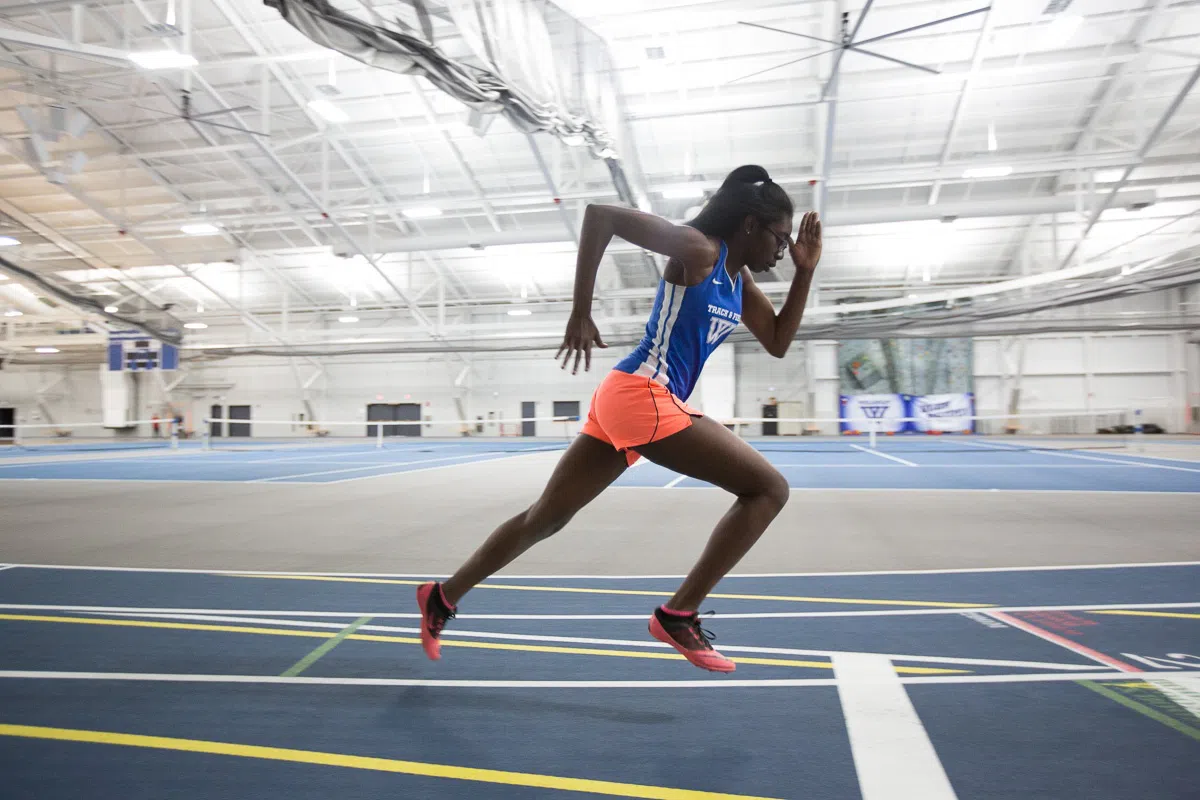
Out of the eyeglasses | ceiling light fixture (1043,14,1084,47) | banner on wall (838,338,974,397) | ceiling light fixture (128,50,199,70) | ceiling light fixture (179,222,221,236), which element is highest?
ceiling light fixture (1043,14,1084,47)

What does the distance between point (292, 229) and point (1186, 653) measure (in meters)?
30.7

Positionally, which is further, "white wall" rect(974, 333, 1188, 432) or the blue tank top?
"white wall" rect(974, 333, 1188, 432)

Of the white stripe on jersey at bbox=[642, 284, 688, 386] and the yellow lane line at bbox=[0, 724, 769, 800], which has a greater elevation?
the white stripe on jersey at bbox=[642, 284, 688, 386]

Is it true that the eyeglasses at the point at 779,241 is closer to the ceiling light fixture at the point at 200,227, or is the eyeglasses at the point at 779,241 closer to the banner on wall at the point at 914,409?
the ceiling light fixture at the point at 200,227

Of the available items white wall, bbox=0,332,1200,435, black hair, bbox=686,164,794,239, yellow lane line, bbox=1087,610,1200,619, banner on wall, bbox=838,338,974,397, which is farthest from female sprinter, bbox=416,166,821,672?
banner on wall, bbox=838,338,974,397

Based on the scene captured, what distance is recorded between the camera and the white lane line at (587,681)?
2.35m

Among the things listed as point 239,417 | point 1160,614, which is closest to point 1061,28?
point 1160,614

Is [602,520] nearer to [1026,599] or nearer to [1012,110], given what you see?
[1026,599]

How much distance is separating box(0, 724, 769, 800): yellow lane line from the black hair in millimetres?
1606

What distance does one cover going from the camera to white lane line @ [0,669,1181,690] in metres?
2.35

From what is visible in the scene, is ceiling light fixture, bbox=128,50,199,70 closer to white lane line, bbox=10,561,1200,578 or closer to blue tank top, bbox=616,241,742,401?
white lane line, bbox=10,561,1200,578

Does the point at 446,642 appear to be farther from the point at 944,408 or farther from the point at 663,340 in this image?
the point at 944,408

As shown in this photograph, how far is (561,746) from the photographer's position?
6.26 ft

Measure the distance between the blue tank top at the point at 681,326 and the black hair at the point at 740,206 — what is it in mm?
82
